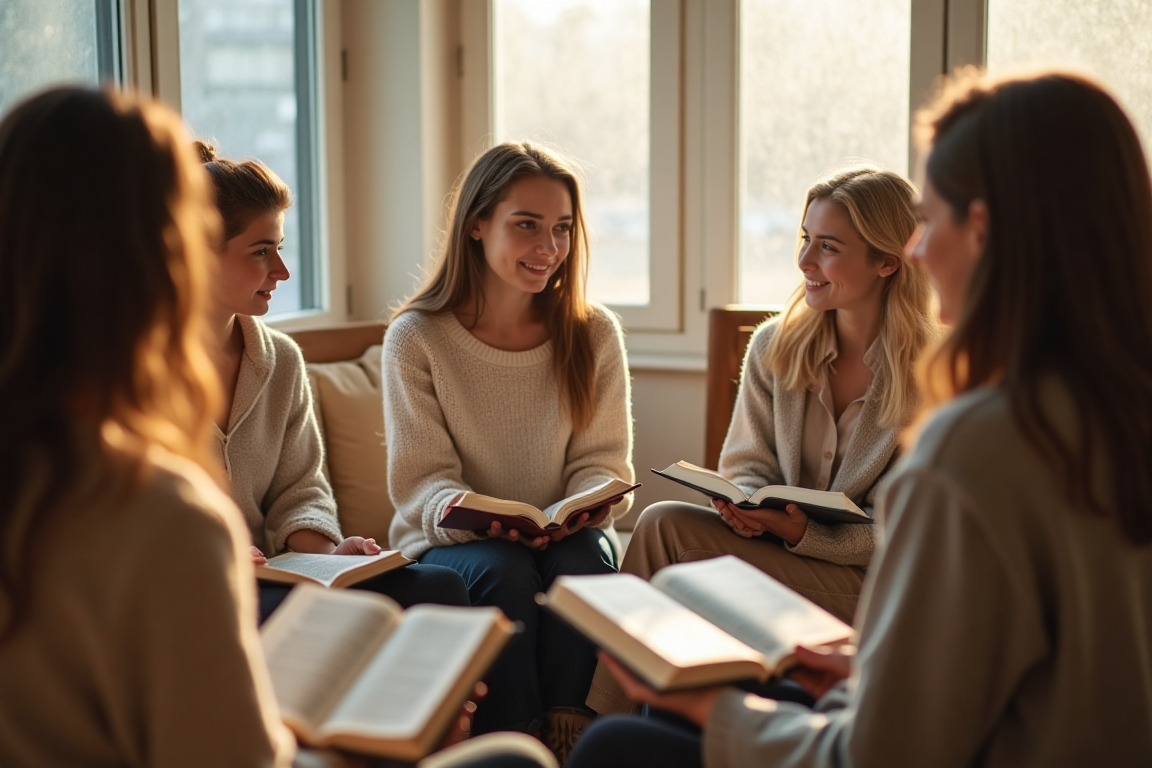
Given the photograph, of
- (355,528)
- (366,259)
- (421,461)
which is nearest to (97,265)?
(421,461)

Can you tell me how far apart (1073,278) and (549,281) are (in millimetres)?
1631

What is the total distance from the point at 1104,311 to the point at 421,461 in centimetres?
156

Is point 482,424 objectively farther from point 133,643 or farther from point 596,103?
point 133,643

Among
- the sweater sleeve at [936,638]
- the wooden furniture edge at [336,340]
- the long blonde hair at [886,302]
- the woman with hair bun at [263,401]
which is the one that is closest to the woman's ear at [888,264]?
the long blonde hair at [886,302]

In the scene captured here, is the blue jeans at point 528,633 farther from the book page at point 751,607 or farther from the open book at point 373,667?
the open book at point 373,667

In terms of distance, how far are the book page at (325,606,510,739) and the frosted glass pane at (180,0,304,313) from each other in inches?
68.3

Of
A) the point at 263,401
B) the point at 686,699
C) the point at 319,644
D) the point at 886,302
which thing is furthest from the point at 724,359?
the point at 319,644

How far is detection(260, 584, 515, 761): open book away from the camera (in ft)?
3.34

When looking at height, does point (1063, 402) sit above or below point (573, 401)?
above

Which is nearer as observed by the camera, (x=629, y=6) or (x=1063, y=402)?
(x=1063, y=402)

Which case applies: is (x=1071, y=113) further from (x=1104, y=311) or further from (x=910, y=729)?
(x=910, y=729)

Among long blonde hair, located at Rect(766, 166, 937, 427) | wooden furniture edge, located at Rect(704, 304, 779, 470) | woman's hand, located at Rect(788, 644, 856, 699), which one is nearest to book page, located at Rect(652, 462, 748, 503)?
long blonde hair, located at Rect(766, 166, 937, 427)

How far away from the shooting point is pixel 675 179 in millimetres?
3234

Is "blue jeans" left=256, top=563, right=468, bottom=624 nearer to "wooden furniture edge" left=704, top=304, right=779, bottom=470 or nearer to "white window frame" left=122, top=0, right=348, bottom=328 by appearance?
"wooden furniture edge" left=704, top=304, right=779, bottom=470
